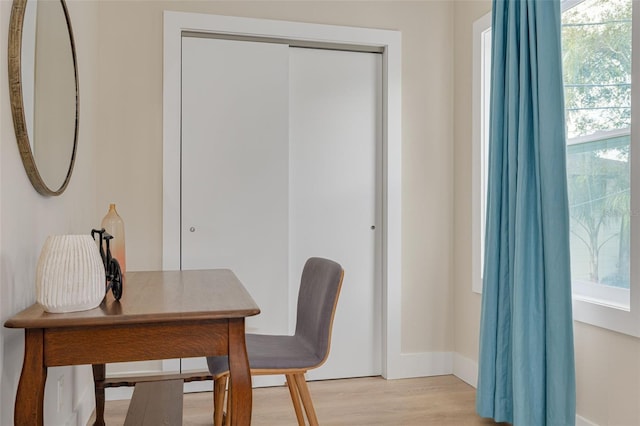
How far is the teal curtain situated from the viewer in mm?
2266

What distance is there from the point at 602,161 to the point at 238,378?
1.77m

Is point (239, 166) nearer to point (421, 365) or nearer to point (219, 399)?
point (219, 399)

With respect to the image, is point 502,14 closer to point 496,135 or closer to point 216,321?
point 496,135

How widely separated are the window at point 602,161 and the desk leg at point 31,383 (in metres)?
2.02

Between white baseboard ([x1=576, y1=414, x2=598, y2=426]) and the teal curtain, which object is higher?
the teal curtain

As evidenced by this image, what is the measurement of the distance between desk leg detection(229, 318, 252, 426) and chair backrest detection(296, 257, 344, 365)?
553 millimetres

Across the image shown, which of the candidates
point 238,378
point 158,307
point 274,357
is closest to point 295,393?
point 274,357

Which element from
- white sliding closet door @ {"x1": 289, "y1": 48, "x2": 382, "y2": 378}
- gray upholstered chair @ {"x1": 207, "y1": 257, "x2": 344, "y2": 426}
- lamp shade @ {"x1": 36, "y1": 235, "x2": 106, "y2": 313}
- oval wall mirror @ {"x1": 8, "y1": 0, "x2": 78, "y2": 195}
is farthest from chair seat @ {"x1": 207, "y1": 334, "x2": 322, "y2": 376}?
white sliding closet door @ {"x1": 289, "y1": 48, "x2": 382, "y2": 378}

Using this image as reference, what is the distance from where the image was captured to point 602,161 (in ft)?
7.68

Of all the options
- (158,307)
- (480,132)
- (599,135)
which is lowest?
(158,307)

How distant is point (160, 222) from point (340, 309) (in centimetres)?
119

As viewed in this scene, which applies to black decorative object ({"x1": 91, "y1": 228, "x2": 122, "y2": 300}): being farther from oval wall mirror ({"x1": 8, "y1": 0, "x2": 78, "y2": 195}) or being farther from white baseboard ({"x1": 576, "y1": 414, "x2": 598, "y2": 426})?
white baseboard ({"x1": 576, "y1": 414, "x2": 598, "y2": 426})

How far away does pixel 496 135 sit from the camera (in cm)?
262

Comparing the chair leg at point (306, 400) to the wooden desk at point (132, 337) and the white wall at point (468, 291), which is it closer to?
the wooden desk at point (132, 337)
